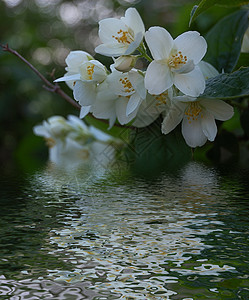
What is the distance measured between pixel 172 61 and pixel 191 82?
20 mm

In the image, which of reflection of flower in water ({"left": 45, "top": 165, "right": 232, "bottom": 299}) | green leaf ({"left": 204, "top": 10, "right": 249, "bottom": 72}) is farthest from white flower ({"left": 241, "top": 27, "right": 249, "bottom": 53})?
reflection of flower in water ({"left": 45, "top": 165, "right": 232, "bottom": 299})

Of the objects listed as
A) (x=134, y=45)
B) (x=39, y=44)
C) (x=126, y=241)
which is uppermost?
(x=39, y=44)

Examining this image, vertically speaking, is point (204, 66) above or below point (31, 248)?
above

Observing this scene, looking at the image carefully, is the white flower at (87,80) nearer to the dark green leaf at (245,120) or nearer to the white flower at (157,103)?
the white flower at (157,103)

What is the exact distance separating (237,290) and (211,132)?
0.62 feet

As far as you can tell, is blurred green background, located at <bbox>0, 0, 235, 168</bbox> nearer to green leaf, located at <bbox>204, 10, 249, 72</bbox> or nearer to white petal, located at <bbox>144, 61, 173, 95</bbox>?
green leaf, located at <bbox>204, 10, 249, 72</bbox>

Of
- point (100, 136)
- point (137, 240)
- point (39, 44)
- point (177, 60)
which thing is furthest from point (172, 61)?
point (39, 44)

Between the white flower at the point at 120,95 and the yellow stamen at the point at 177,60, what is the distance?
0.02 meters

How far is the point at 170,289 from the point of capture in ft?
0.46

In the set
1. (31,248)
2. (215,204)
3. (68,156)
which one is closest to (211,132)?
(215,204)

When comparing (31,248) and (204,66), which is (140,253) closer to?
(31,248)

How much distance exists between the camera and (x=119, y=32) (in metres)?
0.31

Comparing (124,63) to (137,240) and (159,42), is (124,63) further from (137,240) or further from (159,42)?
(137,240)

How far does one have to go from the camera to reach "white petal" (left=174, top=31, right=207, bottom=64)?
29cm
